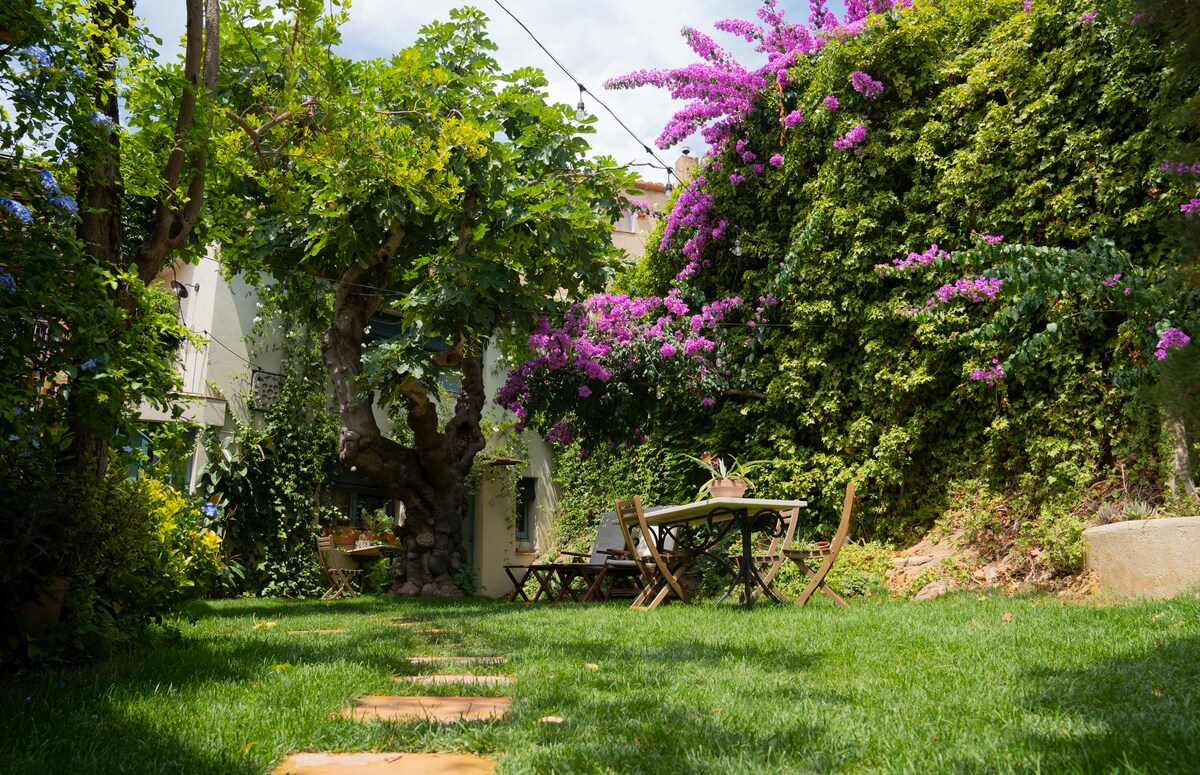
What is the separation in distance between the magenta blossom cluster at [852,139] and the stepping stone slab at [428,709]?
25.1 feet

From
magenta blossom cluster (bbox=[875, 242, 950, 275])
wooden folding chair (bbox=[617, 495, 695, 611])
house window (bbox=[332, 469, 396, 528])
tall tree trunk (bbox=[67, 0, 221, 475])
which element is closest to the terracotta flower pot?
wooden folding chair (bbox=[617, 495, 695, 611])

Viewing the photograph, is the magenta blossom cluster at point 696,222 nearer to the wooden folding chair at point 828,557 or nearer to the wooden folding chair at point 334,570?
the wooden folding chair at point 828,557

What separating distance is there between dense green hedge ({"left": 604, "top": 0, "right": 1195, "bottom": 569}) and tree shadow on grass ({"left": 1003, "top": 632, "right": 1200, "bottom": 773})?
3901 millimetres

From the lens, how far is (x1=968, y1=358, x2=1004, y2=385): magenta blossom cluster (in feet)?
23.8

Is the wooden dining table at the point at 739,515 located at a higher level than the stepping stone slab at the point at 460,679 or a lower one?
higher

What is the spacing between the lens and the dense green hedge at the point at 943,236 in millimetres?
6918

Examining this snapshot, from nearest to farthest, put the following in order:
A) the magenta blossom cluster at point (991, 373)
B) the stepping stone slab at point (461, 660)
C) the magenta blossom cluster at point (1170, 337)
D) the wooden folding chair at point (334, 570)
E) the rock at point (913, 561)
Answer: the stepping stone slab at point (461, 660) < the magenta blossom cluster at point (1170, 337) < the magenta blossom cluster at point (991, 373) < the rock at point (913, 561) < the wooden folding chair at point (334, 570)

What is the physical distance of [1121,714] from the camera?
2.20m

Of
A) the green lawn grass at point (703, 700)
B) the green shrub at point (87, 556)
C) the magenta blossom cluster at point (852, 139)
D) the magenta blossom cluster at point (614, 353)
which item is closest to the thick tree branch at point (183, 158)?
the green shrub at point (87, 556)

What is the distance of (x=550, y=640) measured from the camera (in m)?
4.41

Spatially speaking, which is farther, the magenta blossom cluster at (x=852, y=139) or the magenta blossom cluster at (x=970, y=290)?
the magenta blossom cluster at (x=852, y=139)

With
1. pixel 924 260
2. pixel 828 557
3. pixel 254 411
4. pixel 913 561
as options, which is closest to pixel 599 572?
pixel 828 557

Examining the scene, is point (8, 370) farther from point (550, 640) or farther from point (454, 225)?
point (454, 225)

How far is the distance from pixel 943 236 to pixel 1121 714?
22.0 ft
